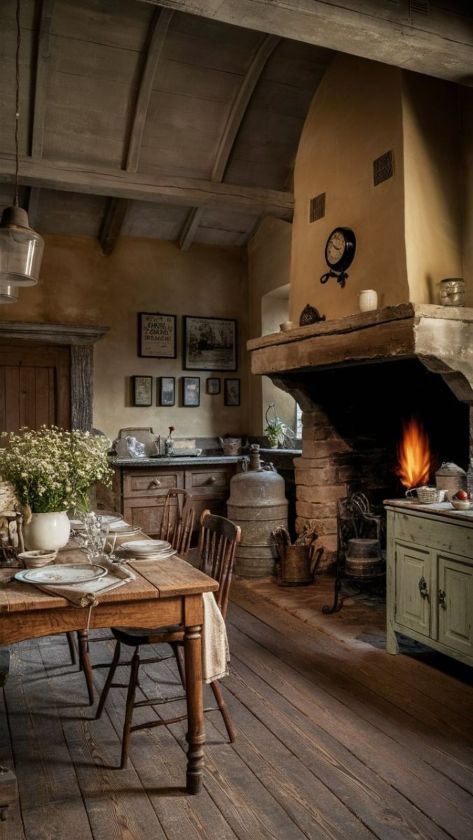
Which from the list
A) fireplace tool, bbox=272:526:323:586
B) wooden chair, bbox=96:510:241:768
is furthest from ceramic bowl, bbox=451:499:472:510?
fireplace tool, bbox=272:526:323:586

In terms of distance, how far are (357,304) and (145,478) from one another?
3.16 meters

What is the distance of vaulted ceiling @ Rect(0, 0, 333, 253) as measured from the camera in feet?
18.0

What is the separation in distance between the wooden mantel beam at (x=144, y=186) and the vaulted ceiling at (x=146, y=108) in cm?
1

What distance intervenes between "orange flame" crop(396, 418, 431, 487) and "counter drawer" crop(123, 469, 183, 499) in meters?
2.49

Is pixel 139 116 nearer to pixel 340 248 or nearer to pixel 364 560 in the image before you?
pixel 340 248

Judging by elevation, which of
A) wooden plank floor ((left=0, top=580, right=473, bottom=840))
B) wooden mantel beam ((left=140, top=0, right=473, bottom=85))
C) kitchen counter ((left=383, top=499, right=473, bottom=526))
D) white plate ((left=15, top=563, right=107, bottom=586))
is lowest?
wooden plank floor ((left=0, top=580, right=473, bottom=840))

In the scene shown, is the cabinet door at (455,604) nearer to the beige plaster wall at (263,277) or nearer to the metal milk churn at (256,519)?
the metal milk churn at (256,519)

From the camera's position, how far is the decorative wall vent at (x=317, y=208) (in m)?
4.92

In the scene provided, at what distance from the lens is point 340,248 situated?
4.57 metres

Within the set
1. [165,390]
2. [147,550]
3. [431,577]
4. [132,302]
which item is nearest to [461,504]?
[431,577]

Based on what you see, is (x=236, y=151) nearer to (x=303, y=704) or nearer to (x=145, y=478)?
(x=145, y=478)

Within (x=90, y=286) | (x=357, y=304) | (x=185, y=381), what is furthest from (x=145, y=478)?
(x=357, y=304)

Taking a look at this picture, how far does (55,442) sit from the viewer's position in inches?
108

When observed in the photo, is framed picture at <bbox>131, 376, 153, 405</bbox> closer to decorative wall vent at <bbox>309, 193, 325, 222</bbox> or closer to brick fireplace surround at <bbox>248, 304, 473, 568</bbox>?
brick fireplace surround at <bbox>248, 304, 473, 568</bbox>
